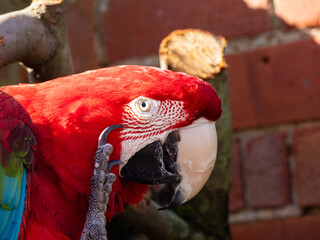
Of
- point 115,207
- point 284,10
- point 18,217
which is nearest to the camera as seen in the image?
point 18,217

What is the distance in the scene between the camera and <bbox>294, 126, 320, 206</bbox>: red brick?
47.6 inches

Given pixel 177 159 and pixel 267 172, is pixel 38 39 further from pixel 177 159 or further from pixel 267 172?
pixel 267 172

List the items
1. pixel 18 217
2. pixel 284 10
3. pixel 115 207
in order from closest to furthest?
pixel 18 217, pixel 115 207, pixel 284 10

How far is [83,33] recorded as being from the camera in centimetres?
133

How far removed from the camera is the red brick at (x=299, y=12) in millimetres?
1184

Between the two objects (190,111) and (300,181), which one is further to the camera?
(300,181)

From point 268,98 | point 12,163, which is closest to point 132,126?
point 12,163

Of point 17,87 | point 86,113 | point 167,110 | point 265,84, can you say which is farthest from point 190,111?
point 265,84

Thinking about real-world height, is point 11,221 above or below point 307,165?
above

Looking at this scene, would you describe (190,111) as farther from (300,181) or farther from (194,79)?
(300,181)

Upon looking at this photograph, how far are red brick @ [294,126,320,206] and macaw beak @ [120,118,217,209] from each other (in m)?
0.54

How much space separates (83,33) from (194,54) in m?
0.53

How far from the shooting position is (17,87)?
77cm

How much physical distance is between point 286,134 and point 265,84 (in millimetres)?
127
